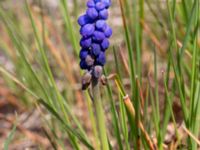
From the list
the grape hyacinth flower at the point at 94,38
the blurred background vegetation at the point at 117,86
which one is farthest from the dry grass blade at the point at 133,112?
the grape hyacinth flower at the point at 94,38

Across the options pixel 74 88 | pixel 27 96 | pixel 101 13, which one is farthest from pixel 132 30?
pixel 101 13

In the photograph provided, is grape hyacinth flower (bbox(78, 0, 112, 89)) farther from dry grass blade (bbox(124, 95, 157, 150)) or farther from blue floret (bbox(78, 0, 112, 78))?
dry grass blade (bbox(124, 95, 157, 150))

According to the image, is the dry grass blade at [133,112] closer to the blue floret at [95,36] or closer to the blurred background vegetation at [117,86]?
the blurred background vegetation at [117,86]

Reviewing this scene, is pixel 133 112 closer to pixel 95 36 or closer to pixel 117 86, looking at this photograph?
pixel 117 86

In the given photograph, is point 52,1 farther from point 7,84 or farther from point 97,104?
point 97,104

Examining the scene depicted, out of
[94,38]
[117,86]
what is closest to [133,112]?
[117,86]
